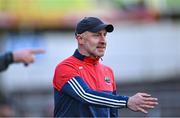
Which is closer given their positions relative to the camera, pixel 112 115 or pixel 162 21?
pixel 112 115

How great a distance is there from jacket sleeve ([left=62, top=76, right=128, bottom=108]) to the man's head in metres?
0.30

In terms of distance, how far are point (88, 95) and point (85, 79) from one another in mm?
274

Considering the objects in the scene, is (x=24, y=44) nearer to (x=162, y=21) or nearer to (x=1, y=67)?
(x=162, y=21)

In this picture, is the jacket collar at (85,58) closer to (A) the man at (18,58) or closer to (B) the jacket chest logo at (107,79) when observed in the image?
(B) the jacket chest logo at (107,79)

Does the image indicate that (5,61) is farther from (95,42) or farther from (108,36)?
(108,36)

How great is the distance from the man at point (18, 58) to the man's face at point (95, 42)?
62.5 inches

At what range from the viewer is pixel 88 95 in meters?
7.14

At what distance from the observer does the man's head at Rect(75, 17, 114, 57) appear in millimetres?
7367

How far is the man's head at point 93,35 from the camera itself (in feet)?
24.2

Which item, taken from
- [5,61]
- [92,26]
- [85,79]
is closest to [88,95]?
[85,79]

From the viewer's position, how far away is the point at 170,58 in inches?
881

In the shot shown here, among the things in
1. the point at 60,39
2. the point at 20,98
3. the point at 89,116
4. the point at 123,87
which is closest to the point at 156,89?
the point at 123,87

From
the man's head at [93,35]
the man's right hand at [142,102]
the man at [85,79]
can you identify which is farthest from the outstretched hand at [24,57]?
the man's right hand at [142,102]

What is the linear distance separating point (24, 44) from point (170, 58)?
4056mm
